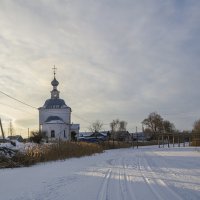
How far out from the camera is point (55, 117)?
10381 centimetres

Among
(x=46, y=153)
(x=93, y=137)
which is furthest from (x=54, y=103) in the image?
(x=46, y=153)

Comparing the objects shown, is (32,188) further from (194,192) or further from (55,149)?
(55,149)

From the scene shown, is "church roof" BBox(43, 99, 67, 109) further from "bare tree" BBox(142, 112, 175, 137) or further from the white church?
"bare tree" BBox(142, 112, 175, 137)

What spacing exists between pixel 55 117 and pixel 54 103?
4.23m

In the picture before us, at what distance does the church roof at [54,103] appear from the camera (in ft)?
346

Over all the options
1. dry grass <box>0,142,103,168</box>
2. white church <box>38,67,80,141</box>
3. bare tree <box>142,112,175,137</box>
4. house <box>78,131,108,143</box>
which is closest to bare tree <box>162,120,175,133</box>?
bare tree <box>142,112,175,137</box>

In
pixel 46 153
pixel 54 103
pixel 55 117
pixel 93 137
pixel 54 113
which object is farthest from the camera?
pixel 93 137

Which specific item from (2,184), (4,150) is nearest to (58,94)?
(4,150)

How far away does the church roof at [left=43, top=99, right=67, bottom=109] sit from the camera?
105m

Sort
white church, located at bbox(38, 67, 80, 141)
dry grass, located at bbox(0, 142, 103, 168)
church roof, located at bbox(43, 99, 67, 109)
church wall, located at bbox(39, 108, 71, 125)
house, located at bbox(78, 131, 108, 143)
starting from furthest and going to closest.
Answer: church roof, located at bbox(43, 99, 67, 109), church wall, located at bbox(39, 108, 71, 125), white church, located at bbox(38, 67, 80, 141), house, located at bbox(78, 131, 108, 143), dry grass, located at bbox(0, 142, 103, 168)

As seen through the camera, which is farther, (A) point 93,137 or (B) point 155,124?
(B) point 155,124

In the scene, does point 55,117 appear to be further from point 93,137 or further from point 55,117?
point 93,137

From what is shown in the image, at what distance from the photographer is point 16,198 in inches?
456

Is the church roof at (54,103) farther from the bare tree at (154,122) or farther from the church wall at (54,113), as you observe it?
the bare tree at (154,122)
